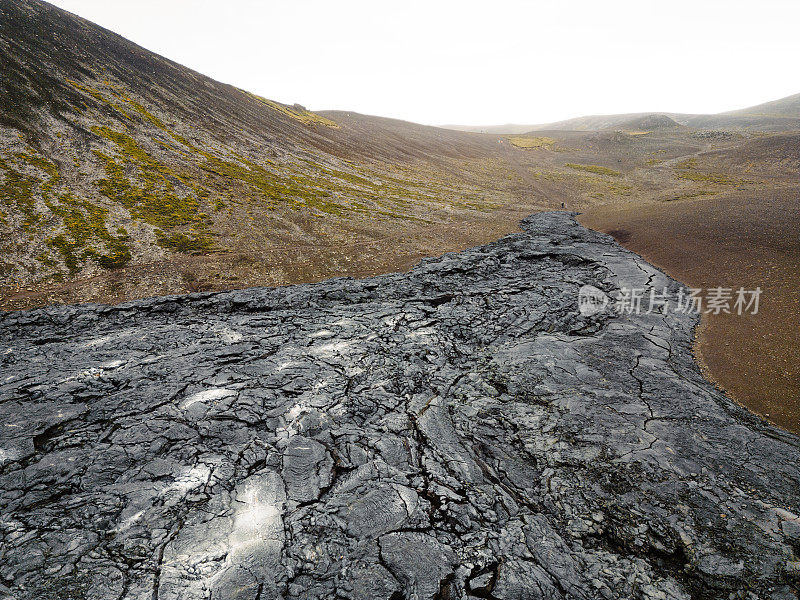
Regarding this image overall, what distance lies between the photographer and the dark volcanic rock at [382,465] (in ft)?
21.1

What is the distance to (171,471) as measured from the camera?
8.21 metres

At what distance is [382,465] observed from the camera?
8797 millimetres

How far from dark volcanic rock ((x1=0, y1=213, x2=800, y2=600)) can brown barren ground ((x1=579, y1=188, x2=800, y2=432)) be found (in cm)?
126

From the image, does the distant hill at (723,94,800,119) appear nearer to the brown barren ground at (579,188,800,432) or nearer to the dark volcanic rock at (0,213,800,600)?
the brown barren ground at (579,188,800,432)

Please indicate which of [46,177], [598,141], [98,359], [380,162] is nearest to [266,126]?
[380,162]

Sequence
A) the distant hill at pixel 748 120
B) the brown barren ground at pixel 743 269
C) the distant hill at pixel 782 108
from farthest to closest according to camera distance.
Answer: the distant hill at pixel 782 108 → the distant hill at pixel 748 120 → the brown barren ground at pixel 743 269

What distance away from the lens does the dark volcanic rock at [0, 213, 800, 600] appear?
644cm

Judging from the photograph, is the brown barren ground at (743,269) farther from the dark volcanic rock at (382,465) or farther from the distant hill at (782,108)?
the distant hill at (782,108)

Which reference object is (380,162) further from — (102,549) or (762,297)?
(102,549)

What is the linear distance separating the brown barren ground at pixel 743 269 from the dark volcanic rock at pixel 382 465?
1.26m

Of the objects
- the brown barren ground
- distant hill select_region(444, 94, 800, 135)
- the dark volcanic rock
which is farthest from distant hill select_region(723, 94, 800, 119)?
the dark volcanic rock

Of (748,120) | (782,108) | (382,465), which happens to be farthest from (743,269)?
(782,108)

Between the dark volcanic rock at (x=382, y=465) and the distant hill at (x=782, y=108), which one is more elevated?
the distant hill at (x=782, y=108)

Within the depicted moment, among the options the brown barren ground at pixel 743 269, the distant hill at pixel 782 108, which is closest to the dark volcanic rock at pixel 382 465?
the brown barren ground at pixel 743 269
